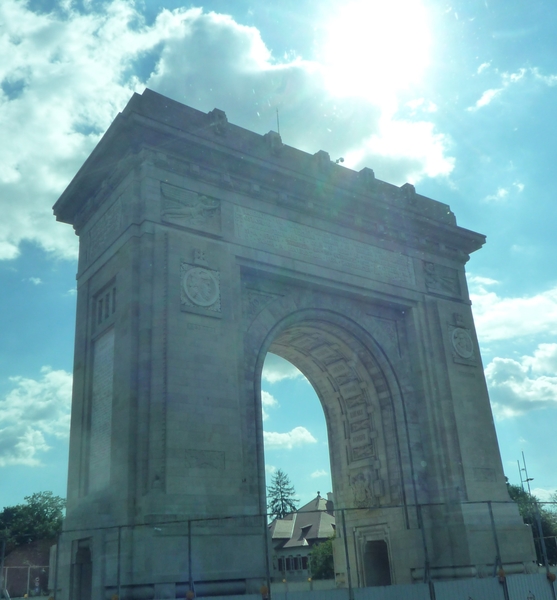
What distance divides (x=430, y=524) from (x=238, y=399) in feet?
30.8

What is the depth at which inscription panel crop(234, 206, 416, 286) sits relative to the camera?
2331 centimetres

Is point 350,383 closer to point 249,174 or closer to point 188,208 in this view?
point 249,174

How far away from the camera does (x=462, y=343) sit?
91.4 ft

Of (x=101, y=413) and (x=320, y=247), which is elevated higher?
(x=320, y=247)

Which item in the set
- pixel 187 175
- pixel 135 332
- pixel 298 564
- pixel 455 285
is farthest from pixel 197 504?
pixel 298 564

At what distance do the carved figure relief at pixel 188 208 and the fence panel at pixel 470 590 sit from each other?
518 inches

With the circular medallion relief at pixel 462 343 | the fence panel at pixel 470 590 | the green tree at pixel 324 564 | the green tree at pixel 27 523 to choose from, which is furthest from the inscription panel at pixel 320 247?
the green tree at pixel 27 523

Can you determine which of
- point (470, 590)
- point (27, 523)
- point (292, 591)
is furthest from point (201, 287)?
point (27, 523)

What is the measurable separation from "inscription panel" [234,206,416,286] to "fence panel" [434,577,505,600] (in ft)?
39.0

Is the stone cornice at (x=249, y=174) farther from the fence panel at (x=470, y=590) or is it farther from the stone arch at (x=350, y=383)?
the fence panel at (x=470, y=590)

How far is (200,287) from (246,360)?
295 centimetres

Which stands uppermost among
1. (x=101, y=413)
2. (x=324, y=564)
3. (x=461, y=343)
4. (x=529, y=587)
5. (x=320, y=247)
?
(x=320, y=247)

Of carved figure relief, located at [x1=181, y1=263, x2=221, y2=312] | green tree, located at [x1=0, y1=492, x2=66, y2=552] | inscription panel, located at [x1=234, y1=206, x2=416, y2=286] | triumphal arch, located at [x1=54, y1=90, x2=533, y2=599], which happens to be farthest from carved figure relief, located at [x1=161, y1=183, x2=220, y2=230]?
green tree, located at [x1=0, y1=492, x2=66, y2=552]

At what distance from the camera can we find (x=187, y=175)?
22266 mm
